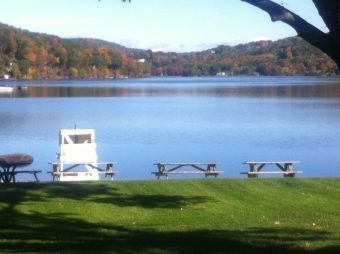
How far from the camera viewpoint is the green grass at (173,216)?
878 centimetres

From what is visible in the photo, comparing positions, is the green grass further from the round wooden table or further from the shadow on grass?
the round wooden table

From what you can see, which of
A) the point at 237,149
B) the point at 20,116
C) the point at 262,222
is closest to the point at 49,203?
the point at 262,222

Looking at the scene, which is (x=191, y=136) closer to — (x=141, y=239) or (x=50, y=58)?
(x=141, y=239)

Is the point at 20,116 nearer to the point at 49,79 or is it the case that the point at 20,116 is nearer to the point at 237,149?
the point at 237,149

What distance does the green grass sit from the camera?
8781mm

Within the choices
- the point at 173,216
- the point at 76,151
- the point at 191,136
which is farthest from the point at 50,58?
the point at 173,216

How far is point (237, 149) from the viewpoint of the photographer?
1297 inches

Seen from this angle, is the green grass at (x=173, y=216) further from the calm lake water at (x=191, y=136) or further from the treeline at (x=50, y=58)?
the treeline at (x=50, y=58)

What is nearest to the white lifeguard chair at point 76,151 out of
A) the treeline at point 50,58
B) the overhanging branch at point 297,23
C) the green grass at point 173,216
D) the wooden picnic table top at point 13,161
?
the wooden picnic table top at point 13,161

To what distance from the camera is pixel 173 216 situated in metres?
12.4

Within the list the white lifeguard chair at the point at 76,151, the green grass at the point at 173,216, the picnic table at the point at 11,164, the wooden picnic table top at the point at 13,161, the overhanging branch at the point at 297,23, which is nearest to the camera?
the overhanging branch at the point at 297,23

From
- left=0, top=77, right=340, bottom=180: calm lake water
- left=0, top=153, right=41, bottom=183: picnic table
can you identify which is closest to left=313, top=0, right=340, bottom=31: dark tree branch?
left=0, top=153, right=41, bottom=183: picnic table

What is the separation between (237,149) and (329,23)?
26.0 meters

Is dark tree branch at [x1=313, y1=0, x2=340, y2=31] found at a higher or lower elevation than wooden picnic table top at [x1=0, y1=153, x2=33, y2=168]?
higher
